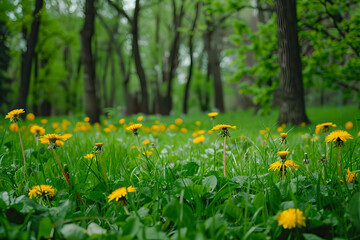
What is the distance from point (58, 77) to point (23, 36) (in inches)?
512

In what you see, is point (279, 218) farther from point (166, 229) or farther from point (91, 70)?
point (91, 70)

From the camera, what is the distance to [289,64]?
195 inches

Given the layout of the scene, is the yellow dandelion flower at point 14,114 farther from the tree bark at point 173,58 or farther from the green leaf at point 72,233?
the tree bark at point 173,58

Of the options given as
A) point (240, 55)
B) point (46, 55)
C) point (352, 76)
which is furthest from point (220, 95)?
point (46, 55)

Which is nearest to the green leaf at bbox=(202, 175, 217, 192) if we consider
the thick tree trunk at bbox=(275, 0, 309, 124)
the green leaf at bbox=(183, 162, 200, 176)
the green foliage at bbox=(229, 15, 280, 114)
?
the green leaf at bbox=(183, 162, 200, 176)

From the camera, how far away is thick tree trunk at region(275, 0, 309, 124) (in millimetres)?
4660

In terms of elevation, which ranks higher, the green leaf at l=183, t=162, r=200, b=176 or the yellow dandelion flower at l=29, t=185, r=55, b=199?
the yellow dandelion flower at l=29, t=185, r=55, b=199

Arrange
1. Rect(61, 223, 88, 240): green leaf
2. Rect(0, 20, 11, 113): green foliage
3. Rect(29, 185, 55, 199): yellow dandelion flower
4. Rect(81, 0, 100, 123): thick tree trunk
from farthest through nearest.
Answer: Rect(81, 0, 100, 123): thick tree trunk
Rect(0, 20, 11, 113): green foliage
Rect(29, 185, 55, 199): yellow dandelion flower
Rect(61, 223, 88, 240): green leaf

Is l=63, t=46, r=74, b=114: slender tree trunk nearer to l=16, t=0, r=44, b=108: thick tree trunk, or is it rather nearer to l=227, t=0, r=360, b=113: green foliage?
l=227, t=0, r=360, b=113: green foliage

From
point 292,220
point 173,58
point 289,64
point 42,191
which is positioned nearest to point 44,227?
point 42,191

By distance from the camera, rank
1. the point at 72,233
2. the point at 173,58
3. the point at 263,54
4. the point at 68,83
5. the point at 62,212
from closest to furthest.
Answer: the point at 72,233 → the point at 62,212 → the point at 263,54 → the point at 173,58 → the point at 68,83

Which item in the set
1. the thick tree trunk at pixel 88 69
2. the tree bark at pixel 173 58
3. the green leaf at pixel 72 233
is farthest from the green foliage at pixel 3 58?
the tree bark at pixel 173 58

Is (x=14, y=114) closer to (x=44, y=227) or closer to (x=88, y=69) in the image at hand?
(x=44, y=227)

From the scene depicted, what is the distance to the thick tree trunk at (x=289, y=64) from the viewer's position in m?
4.66
